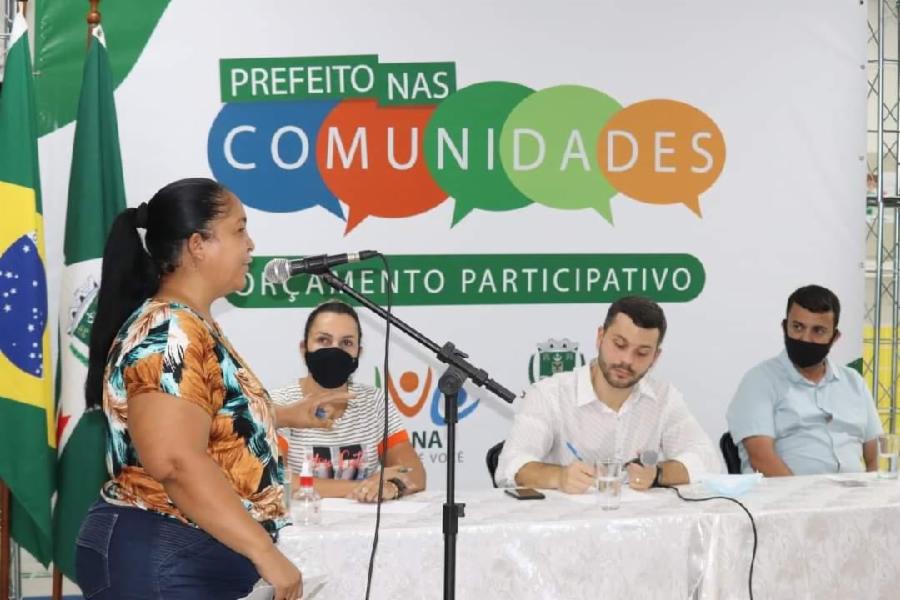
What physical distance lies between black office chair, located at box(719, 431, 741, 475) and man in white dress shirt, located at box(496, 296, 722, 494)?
1.44 ft

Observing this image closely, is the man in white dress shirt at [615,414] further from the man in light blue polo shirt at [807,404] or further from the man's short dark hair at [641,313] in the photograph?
the man in light blue polo shirt at [807,404]

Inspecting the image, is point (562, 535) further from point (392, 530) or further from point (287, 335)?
point (287, 335)

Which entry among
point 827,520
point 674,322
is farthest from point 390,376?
point 827,520

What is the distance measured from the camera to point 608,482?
2.75 m

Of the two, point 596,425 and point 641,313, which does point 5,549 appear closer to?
point 596,425

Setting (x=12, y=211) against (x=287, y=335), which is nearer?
(x=12, y=211)

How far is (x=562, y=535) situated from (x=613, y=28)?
238 centimetres

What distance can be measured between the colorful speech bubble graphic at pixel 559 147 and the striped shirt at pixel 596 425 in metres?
1.00

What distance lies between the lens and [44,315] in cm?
353

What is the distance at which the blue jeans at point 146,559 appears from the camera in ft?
5.49

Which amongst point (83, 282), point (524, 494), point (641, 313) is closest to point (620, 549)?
point (524, 494)

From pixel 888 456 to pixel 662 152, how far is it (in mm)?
1594

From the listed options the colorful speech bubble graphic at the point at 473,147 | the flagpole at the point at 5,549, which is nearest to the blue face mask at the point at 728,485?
the colorful speech bubble graphic at the point at 473,147

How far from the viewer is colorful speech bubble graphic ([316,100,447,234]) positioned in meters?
4.11
